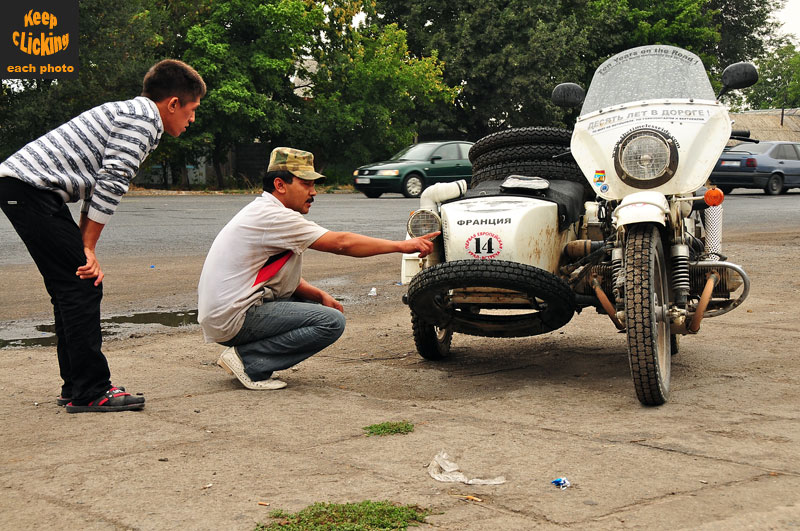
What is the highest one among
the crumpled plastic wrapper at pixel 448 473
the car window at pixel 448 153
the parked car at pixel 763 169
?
the car window at pixel 448 153

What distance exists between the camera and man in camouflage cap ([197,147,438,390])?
5.56 meters

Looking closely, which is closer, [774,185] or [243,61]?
[774,185]

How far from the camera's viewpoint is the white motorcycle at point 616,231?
5.18 metres

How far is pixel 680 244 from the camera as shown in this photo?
552cm

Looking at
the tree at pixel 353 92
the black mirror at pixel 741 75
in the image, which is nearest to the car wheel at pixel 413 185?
the tree at pixel 353 92

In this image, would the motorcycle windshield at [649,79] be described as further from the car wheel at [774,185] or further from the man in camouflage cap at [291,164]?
the car wheel at [774,185]

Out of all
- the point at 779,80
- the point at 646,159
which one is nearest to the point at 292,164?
the point at 646,159

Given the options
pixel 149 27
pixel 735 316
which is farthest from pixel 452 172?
pixel 735 316

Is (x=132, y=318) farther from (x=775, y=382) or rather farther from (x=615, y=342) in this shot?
(x=775, y=382)

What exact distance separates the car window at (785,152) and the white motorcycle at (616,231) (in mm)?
24055

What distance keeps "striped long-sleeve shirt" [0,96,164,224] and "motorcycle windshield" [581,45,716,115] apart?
9.08ft

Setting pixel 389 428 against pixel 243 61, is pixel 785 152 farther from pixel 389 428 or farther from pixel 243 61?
pixel 389 428

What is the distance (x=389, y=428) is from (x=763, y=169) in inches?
1016

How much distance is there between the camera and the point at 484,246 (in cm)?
554
